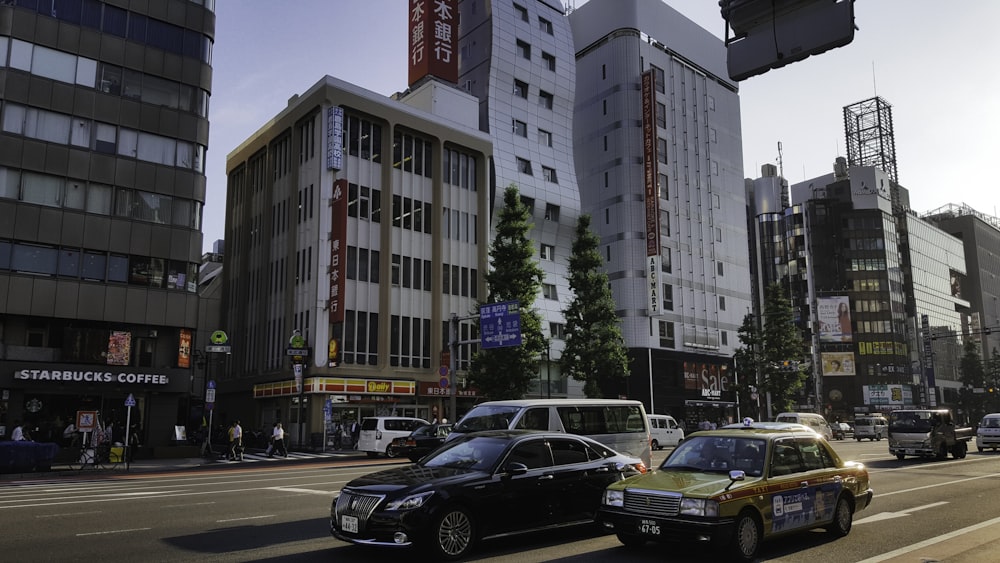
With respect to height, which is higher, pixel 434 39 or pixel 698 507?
pixel 434 39

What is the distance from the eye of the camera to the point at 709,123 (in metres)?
68.8

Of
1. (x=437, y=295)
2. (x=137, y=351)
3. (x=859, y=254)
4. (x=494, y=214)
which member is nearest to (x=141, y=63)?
(x=137, y=351)

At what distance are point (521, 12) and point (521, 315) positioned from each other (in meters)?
30.9

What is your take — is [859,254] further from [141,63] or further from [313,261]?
[141,63]

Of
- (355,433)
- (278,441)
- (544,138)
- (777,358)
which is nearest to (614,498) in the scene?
(278,441)

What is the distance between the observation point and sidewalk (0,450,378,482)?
→ 24.6 meters

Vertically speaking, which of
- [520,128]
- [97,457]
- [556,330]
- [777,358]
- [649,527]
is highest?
[520,128]

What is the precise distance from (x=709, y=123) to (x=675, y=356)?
23.8m

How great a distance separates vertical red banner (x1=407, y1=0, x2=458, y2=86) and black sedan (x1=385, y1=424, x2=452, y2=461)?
30.5 m

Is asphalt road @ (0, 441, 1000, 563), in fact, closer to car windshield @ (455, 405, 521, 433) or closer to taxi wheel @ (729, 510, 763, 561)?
taxi wheel @ (729, 510, 763, 561)

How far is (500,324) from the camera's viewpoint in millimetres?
34281

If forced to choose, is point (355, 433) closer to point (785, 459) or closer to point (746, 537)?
point (785, 459)

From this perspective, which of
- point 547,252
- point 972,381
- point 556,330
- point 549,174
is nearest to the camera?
point 556,330

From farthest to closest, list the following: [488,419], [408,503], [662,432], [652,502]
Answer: [662,432] < [488,419] < [652,502] < [408,503]
